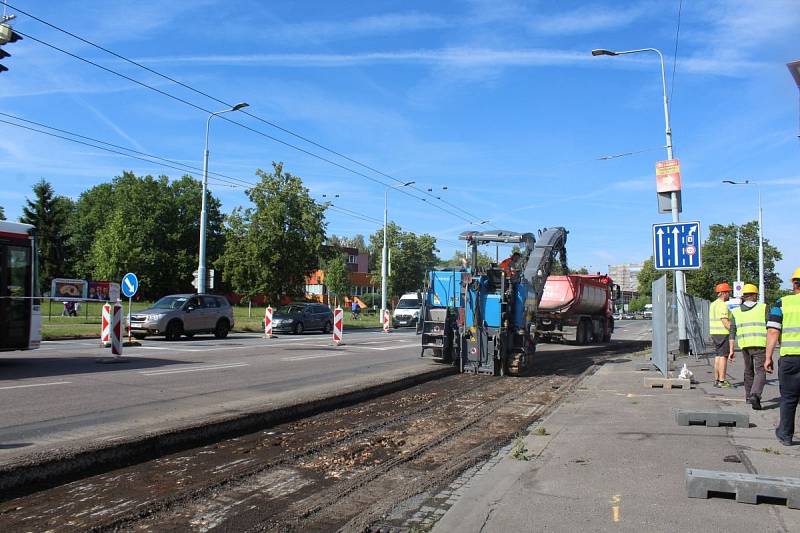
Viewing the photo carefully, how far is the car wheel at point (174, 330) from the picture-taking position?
76.2ft

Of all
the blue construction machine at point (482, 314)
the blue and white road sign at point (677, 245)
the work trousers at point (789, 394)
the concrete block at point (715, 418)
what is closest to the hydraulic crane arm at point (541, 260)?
the blue construction machine at point (482, 314)

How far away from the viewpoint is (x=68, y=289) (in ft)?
58.6

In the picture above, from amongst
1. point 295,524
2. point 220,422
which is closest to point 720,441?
point 295,524

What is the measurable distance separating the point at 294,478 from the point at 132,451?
1.86m

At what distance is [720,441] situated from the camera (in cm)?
690

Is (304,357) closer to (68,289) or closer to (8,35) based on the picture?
(68,289)

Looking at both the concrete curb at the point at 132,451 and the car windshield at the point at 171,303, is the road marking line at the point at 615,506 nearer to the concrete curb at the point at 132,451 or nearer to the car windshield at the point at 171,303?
the concrete curb at the point at 132,451

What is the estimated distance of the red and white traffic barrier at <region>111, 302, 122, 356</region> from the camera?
14.6 m

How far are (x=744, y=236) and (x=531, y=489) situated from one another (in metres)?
56.2

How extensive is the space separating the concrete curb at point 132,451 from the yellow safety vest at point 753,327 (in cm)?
640

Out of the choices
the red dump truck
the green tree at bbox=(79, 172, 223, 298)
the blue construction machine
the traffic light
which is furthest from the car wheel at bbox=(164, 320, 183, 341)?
the green tree at bbox=(79, 172, 223, 298)

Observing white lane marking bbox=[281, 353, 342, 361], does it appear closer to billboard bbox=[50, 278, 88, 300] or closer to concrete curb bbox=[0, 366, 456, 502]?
billboard bbox=[50, 278, 88, 300]

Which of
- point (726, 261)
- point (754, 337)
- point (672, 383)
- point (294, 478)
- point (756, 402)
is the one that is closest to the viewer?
point (294, 478)

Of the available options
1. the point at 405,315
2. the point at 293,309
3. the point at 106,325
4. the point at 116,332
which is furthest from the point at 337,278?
the point at 116,332
